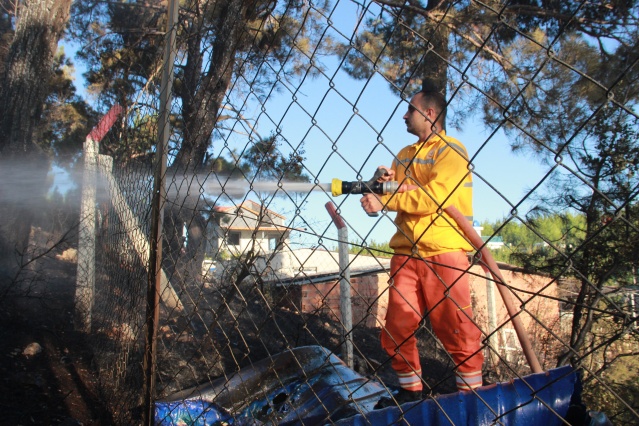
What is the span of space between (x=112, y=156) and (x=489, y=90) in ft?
10.8

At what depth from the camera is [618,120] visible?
3.90 metres

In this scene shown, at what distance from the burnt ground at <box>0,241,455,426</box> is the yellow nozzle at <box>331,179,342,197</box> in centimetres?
76

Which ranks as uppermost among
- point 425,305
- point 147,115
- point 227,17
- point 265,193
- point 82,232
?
point 227,17

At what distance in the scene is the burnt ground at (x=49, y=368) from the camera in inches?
129

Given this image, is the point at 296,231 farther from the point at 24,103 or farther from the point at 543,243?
the point at 24,103

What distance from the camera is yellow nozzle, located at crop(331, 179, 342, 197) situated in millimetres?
1980

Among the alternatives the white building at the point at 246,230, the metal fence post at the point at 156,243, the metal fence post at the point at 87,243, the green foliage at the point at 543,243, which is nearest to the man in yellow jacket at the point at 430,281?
the white building at the point at 246,230

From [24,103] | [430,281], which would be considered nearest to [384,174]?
[430,281]

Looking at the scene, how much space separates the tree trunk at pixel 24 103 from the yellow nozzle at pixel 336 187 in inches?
202

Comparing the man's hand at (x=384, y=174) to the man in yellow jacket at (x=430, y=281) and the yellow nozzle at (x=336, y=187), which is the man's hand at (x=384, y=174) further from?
the yellow nozzle at (x=336, y=187)

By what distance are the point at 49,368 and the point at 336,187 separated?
318 centimetres

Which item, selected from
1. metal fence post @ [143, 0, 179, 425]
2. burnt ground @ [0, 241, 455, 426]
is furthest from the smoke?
metal fence post @ [143, 0, 179, 425]

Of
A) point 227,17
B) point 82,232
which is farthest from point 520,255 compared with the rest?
point 82,232

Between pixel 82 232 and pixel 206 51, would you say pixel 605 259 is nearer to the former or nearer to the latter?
pixel 206 51
